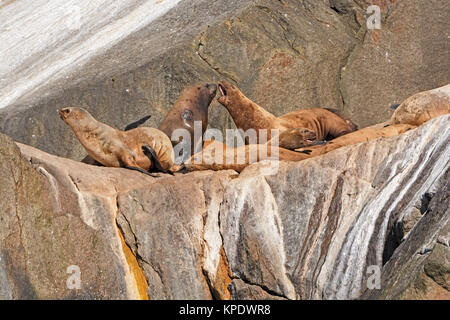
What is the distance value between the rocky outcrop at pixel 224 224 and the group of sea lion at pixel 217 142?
0.87 meters

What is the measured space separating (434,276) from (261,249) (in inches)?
87.6

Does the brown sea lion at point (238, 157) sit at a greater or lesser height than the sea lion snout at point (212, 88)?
greater

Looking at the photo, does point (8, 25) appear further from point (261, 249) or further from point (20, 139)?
point (261, 249)

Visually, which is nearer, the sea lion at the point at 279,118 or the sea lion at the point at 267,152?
the sea lion at the point at 267,152

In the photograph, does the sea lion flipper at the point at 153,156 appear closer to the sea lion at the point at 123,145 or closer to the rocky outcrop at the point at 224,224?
the sea lion at the point at 123,145

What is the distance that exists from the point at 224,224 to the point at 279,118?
135 inches

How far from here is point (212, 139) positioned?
11.8 meters

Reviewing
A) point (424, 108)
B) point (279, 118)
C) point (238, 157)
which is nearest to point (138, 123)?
point (279, 118)

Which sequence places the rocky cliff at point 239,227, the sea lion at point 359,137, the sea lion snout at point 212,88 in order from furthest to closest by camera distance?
the sea lion snout at point 212,88 < the sea lion at point 359,137 < the rocky cliff at point 239,227

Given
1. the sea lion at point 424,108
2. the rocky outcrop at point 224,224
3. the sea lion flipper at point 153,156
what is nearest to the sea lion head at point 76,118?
the sea lion flipper at point 153,156

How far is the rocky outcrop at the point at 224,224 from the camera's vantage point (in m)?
7.34

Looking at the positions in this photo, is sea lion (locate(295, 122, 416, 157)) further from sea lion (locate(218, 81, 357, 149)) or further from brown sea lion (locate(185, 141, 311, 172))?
sea lion (locate(218, 81, 357, 149))

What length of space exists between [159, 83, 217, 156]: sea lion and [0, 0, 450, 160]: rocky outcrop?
496 millimetres

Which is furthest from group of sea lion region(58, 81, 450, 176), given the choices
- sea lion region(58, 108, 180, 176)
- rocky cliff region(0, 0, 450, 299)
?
rocky cliff region(0, 0, 450, 299)
